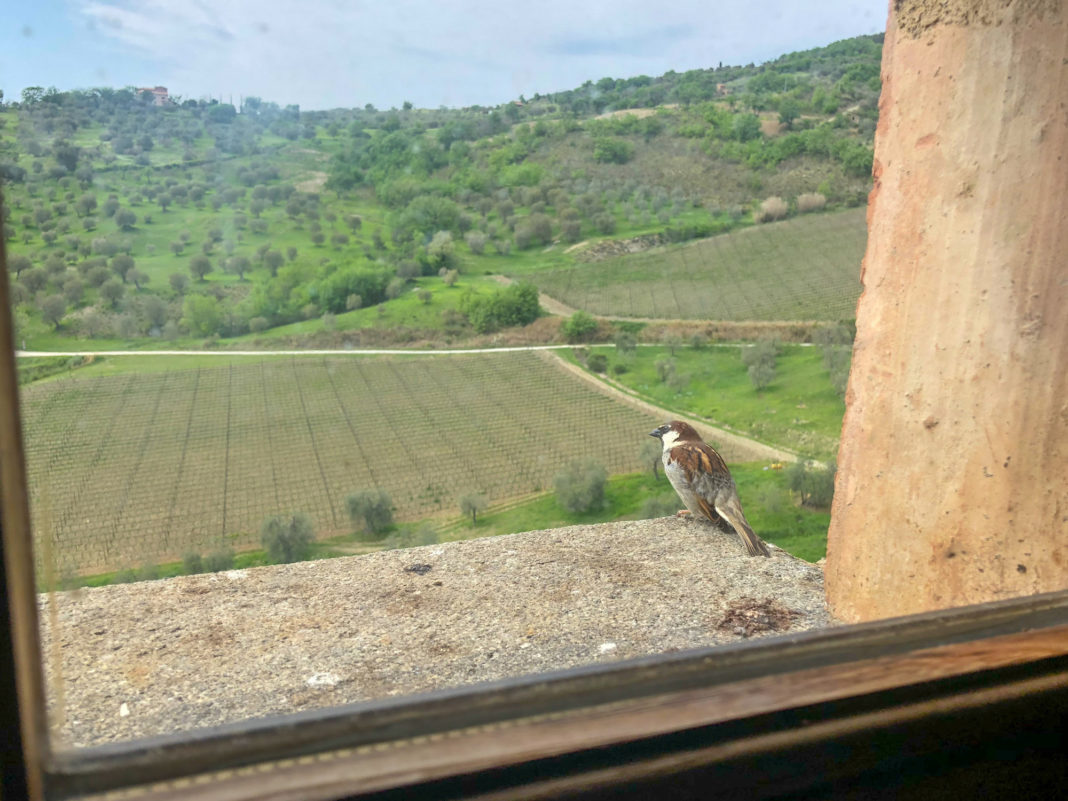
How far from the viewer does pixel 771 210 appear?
821 centimetres

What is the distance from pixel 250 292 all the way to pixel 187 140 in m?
3.05

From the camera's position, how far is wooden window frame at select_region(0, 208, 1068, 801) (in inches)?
25.4

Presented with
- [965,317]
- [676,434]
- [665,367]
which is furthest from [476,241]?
[965,317]

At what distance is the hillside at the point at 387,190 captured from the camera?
8.35 ft

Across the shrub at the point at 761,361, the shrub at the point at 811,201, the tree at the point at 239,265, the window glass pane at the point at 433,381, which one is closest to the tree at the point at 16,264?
the window glass pane at the point at 433,381

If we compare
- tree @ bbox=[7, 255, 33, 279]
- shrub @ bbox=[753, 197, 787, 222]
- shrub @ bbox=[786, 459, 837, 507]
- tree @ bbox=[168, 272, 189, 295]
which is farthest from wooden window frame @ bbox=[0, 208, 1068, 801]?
shrub @ bbox=[753, 197, 787, 222]

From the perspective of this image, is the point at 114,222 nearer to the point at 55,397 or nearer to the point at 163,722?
the point at 55,397

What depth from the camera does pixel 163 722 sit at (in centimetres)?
195

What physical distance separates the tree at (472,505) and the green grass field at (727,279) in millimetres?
2946

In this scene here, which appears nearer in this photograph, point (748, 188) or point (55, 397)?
point (55, 397)

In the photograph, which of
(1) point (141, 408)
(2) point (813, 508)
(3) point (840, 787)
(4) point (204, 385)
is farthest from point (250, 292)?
(3) point (840, 787)

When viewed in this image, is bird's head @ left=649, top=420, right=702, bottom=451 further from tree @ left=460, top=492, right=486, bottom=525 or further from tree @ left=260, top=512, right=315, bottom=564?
tree @ left=260, top=512, right=315, bottom=564

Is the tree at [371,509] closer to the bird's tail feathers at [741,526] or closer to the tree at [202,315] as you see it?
the tree at [202,315]

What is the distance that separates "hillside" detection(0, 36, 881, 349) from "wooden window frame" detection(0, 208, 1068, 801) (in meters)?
1.13
